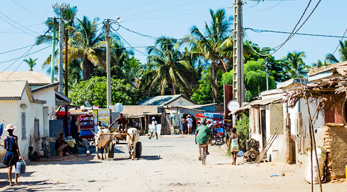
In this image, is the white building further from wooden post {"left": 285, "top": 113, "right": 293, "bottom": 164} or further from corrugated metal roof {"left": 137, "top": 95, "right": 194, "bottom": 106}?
corrugated metal roof {"left": 137, "top": 95, "right": 194, "bottom": 106}

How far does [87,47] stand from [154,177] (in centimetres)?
4463

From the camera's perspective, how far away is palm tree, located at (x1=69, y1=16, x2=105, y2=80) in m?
56.2

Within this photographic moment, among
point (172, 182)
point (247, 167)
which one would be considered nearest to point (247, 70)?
point (247, 167)

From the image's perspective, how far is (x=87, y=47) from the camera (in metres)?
57.7

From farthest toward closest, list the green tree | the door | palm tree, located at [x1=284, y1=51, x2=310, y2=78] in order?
palm tree, located at [x1=284, y1=51, x2=310, y2=78] → the green tree → the door

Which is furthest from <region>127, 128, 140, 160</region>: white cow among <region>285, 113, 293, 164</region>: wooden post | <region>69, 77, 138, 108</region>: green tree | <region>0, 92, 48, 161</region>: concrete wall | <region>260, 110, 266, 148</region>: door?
<region>69, 77, 138, 108</region>: green tree

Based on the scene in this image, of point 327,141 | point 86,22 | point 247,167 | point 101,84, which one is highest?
point 86,22

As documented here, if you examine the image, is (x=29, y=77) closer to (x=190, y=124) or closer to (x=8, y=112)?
(x=190, y=124)

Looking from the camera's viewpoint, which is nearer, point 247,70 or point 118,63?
point 247,70

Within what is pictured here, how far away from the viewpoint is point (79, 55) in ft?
188

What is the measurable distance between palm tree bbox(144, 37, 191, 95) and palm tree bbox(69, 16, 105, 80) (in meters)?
7.42

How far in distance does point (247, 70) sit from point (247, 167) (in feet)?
128

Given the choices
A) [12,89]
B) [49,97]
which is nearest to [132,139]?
[12,89]

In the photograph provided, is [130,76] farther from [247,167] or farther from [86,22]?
[247,167]
